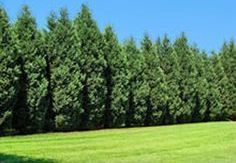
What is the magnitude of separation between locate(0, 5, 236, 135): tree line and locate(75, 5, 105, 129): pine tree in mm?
55

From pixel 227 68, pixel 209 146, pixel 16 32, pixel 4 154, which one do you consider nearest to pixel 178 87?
pixel 227 68

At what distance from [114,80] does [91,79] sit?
7.96ft

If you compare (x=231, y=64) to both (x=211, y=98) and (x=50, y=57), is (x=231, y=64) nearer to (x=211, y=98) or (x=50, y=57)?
(x=211, y=98)

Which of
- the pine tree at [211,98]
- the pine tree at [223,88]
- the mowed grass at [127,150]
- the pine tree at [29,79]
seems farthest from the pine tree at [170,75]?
the mowed grass at [127,150]

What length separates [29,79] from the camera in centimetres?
2483

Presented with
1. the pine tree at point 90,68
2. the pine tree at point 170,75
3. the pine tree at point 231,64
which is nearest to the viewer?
the pine tree at point 90,68

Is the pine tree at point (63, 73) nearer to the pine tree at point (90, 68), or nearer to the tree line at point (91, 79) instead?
the tree line at point (91, 79)

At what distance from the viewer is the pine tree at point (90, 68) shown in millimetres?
28234

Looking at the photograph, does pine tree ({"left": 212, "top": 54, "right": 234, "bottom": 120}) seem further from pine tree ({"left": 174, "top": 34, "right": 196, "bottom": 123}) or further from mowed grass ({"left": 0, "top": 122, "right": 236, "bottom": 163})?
mowed grass ({"left": 0, "top": 122, "right": 236, "bottom": 163})

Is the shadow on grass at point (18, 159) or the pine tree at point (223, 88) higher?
the pine tree at point (223, 88)

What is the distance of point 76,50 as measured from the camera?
27578mm

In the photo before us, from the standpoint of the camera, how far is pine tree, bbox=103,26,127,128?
3012 cm

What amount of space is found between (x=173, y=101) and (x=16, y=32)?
46.8ft

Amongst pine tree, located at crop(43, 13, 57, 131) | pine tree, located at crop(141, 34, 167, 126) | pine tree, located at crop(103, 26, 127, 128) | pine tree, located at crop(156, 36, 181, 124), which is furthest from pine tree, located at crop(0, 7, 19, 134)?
pine tree, located at crop(156, 36, 181, 124)
